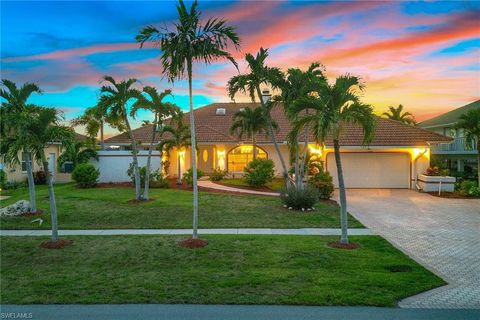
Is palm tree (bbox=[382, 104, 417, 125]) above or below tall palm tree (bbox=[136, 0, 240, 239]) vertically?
above

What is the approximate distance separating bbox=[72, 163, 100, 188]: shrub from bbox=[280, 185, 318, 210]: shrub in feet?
40.4

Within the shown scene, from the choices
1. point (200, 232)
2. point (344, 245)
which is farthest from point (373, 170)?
point (200, 232)

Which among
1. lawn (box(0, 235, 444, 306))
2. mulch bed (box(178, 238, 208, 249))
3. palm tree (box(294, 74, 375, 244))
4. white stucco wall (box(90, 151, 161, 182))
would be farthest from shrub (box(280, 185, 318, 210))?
white stucco wall (box(90, 151, 161, 182))

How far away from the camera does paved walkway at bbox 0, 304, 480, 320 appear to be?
5.99m

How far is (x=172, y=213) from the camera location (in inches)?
585

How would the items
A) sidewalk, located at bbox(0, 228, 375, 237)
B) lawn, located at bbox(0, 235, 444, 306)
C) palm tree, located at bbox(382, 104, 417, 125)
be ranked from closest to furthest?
lawn, located at bbox(0, 235, 444, 306) < sidewalk, located at bbox(0, 228, 375, 237) < palm tree, located at bbox(382, 104, 417, 125)

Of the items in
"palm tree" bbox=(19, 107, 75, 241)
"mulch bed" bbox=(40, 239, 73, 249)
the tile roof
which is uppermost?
the tile roof

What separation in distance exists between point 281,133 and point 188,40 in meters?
18.3

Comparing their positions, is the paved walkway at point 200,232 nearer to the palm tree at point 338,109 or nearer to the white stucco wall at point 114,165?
the palm tree at point 338,109

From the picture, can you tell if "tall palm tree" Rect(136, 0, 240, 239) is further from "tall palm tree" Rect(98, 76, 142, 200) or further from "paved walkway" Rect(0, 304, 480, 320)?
"tall palm tree" Rect(98, 76, 142, 200)

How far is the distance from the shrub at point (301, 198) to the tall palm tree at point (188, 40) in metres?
6.22

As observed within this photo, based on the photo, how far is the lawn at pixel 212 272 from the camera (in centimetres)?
679

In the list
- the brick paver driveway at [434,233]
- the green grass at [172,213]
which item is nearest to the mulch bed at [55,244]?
the green grass at [172,213]

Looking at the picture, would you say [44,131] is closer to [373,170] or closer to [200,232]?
[200,232]
